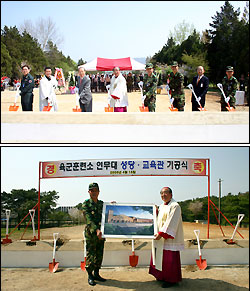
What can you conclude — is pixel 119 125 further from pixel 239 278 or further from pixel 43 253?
pixel 239 278

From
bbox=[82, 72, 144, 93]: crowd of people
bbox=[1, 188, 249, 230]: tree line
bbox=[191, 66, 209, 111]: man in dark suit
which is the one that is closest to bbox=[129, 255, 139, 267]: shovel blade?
bbox=[1, 188, 249, 230]: tree line

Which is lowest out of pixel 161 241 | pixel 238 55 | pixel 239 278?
pixel 239 278

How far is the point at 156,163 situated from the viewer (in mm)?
6098

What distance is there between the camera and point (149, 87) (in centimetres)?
796

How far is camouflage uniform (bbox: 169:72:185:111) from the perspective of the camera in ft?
25.8

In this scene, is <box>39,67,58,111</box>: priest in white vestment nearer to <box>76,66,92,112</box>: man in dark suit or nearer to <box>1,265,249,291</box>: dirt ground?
<box>76,66,92,112</box>: man in dark suit

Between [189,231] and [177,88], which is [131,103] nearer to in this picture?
[177,88]

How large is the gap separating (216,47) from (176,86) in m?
2.91

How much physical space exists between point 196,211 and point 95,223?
2.70 m

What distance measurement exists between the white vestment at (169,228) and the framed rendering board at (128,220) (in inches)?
5.5

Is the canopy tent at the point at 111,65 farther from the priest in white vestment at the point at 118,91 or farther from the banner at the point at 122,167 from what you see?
the banner at the point at 122,167

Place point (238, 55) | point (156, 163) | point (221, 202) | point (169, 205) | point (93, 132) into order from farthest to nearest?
point (238, 55) → point (221, 202) → point (93, 132) → point (156, 163) → point (169, 205)

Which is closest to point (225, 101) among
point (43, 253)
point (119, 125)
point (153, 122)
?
point (153, 122)

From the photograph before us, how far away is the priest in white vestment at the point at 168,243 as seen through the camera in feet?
17.4
